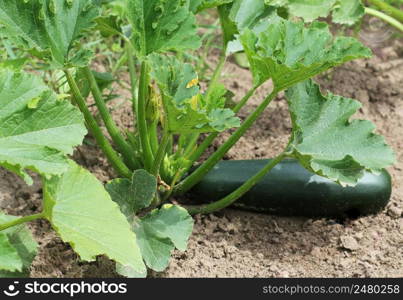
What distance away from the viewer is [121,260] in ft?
8.18

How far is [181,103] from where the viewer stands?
268cm

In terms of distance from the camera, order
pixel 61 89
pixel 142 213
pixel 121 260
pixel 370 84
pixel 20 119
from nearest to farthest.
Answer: pixel 121 260
pixel 20 119
pixel 142 213
pixel 61 89
pixel 370 84

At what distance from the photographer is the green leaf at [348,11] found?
3734mm

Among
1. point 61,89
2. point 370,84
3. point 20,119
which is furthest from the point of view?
point 370,84

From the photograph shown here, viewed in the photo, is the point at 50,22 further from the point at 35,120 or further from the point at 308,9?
the point at 308,9

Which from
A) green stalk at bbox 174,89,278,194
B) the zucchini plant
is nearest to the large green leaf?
the zucchini plant

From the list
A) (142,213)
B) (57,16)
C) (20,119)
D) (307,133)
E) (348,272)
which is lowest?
(348,272)

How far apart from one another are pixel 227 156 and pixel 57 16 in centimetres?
123

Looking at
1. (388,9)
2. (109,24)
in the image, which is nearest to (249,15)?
(109,24)

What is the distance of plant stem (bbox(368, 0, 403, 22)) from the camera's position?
4093 millimetres

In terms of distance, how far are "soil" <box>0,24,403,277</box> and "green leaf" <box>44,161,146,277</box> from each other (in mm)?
455

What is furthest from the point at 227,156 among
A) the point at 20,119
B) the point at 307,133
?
the point at 20,119

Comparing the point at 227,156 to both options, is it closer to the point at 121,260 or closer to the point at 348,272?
the point at 348,272

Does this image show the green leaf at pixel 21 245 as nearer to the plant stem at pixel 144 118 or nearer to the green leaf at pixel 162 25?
the plant stem at pixel 144 118
